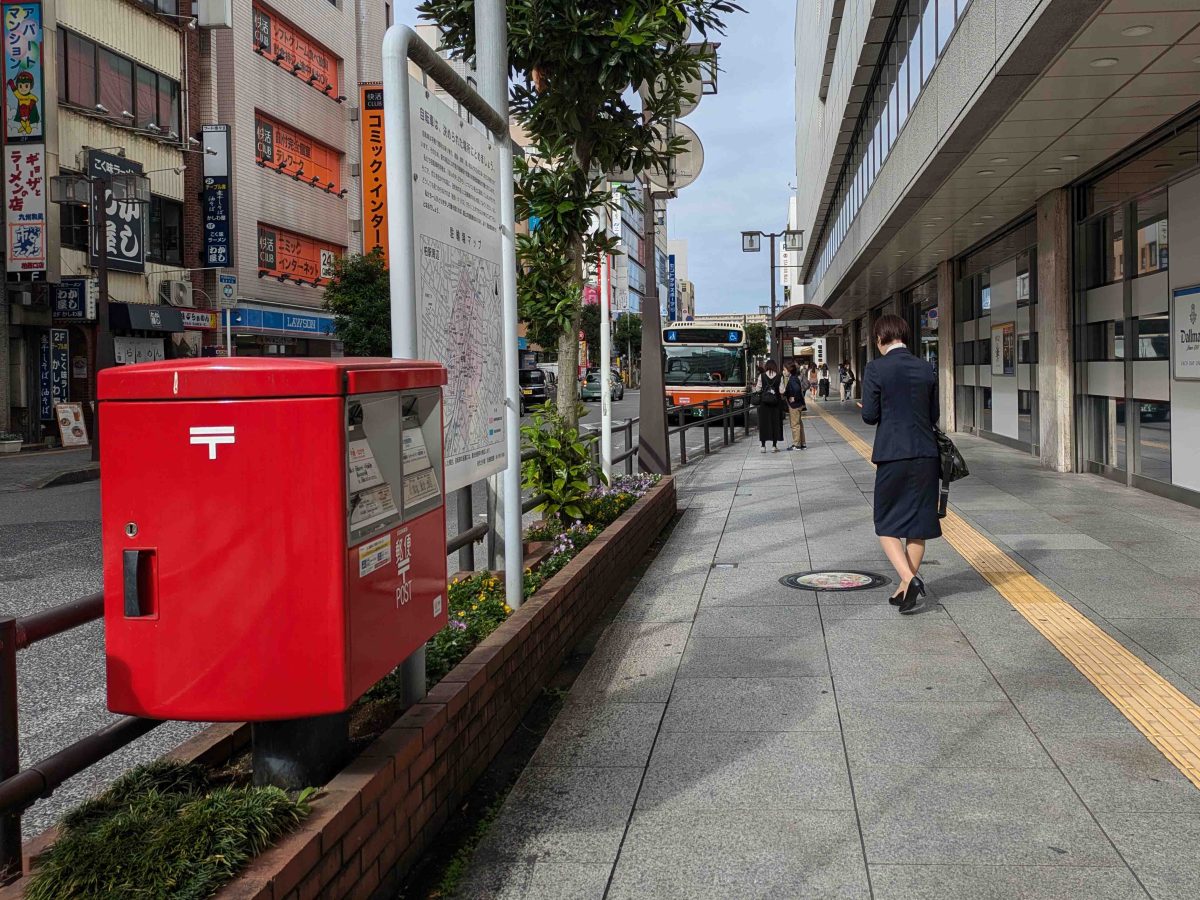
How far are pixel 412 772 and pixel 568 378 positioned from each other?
5.20 m

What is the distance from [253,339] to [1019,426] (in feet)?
76.9

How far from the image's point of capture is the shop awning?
2728 cm

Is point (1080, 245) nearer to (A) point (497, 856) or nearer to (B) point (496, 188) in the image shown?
(B) point (496, 188)

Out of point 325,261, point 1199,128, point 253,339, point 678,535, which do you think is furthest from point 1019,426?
point 325,261

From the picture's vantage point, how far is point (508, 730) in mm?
4637

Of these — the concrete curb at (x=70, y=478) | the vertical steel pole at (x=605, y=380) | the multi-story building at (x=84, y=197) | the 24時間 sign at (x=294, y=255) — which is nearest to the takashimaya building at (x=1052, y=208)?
the vertical steel pole at (x=605, y=380)

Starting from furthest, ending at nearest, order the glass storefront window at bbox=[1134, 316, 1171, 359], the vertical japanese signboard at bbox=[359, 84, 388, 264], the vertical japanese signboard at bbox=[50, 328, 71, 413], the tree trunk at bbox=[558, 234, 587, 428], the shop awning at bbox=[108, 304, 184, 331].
→ the vertical japanese signboard at bbox=[359, 84, 388, 264]
the shop awning at bbox=[108, 304, 184, 331]
the vertical japanese signboard at bbox=[50, 328, 71, 413]
the glass storefront window at bbox=[1134, 316, 1171, 359]
the tree trunk at bbox=[558, 234, 587, 428]

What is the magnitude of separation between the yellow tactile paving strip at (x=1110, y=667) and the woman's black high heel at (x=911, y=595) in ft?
1.94

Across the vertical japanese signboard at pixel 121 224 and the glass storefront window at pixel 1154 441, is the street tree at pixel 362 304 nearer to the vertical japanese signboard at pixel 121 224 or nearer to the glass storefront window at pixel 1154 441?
the vertical japanese signboard at pixel 121 224

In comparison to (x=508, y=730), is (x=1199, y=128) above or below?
above

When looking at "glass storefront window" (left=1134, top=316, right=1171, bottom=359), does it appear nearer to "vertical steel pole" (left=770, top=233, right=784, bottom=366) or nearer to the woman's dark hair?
the woman's dark hair

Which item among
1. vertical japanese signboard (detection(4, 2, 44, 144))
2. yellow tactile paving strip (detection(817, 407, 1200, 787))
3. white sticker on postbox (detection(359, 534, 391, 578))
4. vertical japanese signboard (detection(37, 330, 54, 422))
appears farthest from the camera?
vertical japanese signboard (detection(37, 330, 54, 422))

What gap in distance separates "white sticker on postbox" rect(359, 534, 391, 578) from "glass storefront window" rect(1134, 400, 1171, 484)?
1043cm

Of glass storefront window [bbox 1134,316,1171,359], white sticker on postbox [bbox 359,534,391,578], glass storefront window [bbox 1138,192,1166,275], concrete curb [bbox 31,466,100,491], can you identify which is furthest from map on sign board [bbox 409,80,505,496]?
concrete curb [bbox 31,466,100,491]
